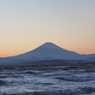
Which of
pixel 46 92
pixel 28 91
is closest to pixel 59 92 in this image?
pixel 46 92

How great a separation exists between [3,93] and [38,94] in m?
2.88

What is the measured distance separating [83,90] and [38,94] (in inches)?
164

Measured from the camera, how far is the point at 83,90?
23.9 metres

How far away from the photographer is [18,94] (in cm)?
2194

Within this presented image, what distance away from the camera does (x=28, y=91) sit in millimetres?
23188

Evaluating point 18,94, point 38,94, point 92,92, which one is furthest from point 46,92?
point 92,92

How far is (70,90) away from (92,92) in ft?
6.11

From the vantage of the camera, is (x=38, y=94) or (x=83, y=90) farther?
(x=83, y=90)

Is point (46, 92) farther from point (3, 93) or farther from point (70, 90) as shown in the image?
point (3, 93)

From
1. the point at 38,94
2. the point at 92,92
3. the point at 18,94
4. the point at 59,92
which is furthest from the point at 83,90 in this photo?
the point at 18,94

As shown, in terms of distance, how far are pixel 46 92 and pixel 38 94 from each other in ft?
3.10

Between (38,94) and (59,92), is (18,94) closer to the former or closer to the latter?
(38,94)

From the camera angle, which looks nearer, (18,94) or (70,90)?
(18,94)

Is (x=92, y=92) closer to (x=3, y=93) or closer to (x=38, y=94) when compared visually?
(x=38, y=94)
